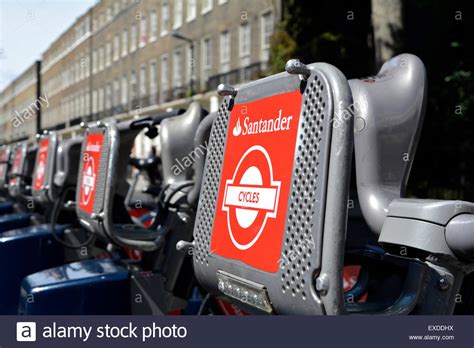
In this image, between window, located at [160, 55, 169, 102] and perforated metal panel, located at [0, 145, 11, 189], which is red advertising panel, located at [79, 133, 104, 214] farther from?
window, located at [160, 55, 169, 102]

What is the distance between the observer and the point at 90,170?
2.95 m

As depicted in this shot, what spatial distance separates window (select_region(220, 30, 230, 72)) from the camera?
32.6 metres

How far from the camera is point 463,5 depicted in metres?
11.5

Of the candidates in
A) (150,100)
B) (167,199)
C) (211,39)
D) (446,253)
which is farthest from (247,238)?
(150,100)

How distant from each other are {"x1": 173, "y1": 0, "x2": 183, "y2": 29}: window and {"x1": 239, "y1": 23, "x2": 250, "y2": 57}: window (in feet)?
21.7

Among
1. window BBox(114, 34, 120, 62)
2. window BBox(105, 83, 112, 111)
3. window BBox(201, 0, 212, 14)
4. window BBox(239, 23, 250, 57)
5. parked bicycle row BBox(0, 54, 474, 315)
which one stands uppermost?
window BBox(201, 0, 212, 14)

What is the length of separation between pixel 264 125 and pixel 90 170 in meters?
1.59

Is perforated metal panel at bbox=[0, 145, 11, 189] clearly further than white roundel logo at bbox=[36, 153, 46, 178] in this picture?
Yes

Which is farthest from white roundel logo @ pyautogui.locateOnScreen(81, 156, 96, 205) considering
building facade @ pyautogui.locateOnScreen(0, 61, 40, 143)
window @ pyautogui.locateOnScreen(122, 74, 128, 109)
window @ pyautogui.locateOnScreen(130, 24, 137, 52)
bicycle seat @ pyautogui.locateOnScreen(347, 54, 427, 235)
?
window @ pyautogui.locateOnScreen(122, 74, 128, 109)

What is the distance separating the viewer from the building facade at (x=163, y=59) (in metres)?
29.3

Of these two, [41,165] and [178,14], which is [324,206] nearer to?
[41,165]

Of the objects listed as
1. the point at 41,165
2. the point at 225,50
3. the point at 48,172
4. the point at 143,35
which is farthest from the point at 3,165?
the point at 143,35

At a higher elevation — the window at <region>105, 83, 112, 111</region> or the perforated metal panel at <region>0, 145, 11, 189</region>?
the window at <region>105, 83, 112, 111</region>

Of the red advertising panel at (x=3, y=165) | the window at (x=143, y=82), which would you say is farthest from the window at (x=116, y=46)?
the red advertising panel at (x=3, y=165)
